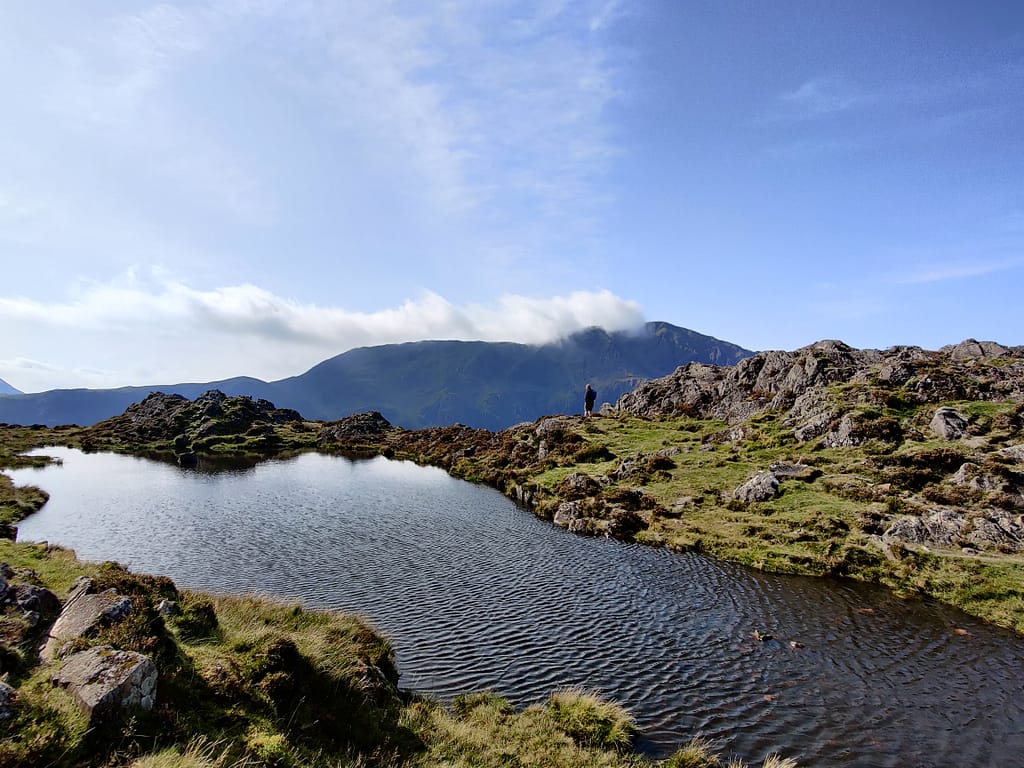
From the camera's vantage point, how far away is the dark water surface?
19.5 m

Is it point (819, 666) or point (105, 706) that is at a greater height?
point (105, 706)

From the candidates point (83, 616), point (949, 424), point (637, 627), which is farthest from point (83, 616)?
point (949, 424)

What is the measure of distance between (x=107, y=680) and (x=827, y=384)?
89.5 meters

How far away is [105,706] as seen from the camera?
11.2 m

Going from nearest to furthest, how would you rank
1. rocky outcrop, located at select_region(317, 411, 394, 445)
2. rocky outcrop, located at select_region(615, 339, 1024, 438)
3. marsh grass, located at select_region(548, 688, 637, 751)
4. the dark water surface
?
marsh grass, located at select_region(548, 688, 637, 751)
the dark water surface
rocky outcrop, located at select_region(615, 339, 1024, 438)
rocky outcrop, located at select_region(317, 411, 394, 445)

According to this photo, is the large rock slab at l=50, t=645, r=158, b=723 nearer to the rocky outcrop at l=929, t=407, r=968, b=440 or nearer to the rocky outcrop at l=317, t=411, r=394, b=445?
the rocky outcrop at l=929, t=407, r=968, b=440

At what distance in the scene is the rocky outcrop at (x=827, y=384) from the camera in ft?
198

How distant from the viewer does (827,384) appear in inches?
3041

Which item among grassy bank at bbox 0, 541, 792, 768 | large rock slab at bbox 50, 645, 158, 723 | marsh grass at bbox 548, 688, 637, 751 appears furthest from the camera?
marsh grass at bbox 548, 688, 637, 751

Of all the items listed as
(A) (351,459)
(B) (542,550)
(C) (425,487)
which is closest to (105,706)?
(B) (542,550)

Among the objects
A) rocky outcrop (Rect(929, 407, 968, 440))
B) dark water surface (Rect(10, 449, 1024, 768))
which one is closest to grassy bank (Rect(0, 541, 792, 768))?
dark water surface (Rect(10, 449, 1024, 768))

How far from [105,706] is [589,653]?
2057 cm

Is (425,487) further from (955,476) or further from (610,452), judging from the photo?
(955,476)

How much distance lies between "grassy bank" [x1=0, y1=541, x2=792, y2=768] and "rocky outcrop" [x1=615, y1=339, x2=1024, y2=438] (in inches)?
2160
